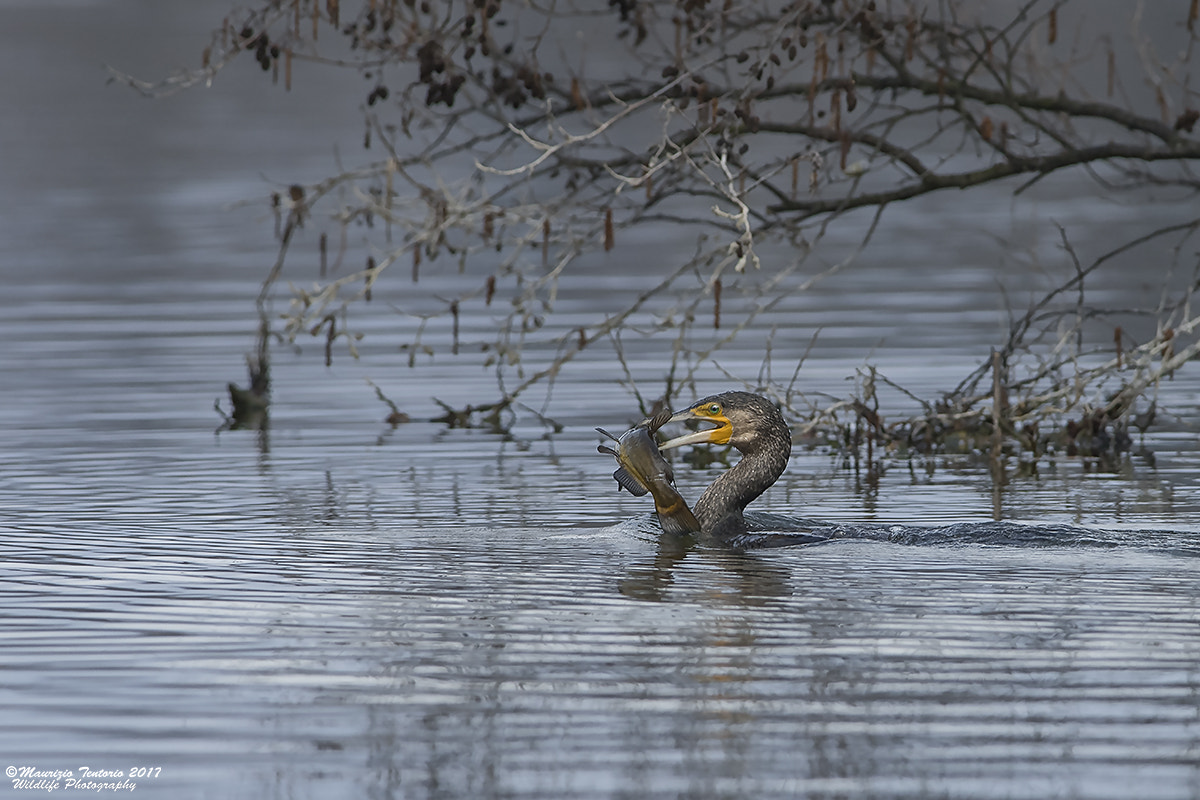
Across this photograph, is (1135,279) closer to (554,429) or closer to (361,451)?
(554,429)

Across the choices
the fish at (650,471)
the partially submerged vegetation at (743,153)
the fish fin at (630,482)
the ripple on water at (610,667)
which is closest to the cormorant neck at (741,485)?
the fish at (650,471)

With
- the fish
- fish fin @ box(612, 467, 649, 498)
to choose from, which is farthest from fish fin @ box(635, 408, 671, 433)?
fish fin @ box(612, 467, 649, 498)

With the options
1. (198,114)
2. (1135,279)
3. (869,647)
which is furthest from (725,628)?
(198,114)

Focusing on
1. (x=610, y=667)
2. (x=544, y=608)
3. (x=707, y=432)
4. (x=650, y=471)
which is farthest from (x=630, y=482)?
(x=610, y=667)

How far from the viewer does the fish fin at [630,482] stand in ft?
33.0

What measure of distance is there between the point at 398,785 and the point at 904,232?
2612cm

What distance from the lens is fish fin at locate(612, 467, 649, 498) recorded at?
10055 millimetres

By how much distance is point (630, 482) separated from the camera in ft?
33.2

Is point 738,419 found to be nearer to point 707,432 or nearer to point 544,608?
point 707,432

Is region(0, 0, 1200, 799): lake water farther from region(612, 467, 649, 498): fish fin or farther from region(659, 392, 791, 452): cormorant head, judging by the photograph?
region(659, 392, 791, 452): cormorant head

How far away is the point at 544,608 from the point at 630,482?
6.72ft

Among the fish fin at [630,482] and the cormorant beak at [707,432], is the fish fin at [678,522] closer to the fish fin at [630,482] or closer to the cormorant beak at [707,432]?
the fish fin at [630,482]

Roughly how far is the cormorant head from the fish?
457 mm

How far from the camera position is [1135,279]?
24.4 m
